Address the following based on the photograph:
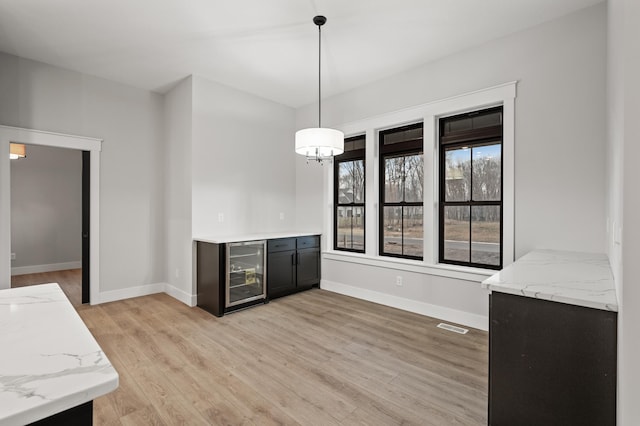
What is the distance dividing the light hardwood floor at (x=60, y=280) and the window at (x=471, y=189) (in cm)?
520

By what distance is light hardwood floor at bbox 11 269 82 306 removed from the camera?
198 inches

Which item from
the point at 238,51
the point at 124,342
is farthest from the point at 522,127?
the point at 124,342

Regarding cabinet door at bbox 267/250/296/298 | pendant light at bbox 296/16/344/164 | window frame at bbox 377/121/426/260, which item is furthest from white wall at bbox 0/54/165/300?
window frame at bbox 377/121/426/260

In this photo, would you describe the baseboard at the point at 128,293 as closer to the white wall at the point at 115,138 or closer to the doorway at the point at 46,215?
the white wall at the point at 115,138

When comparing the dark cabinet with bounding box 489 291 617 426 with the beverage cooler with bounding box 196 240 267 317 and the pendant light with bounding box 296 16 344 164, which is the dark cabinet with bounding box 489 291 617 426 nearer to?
the pendant light with bounding box 296 16 344 164

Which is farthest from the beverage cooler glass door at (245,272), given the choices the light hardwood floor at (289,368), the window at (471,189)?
the window at (471,189)

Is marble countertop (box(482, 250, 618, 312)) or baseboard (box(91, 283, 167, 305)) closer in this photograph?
marble countertop (box(482, 250, 618, 312))

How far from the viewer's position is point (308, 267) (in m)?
4.98

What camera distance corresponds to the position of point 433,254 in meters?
3.89

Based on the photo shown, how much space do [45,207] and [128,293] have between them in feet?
11.7

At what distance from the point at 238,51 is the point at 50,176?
5.44m

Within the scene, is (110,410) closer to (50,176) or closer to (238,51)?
(238,51)

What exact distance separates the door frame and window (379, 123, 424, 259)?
3.88 m

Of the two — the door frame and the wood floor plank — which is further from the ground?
the door frame
